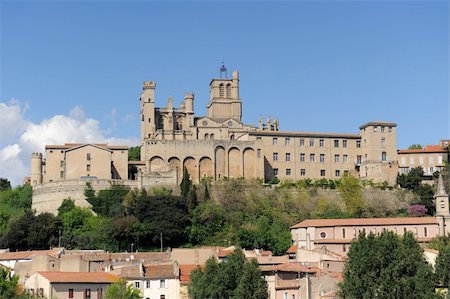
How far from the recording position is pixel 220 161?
288 ft

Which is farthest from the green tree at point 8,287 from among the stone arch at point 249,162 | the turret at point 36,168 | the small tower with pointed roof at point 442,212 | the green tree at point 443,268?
the stone arch at point 249,162

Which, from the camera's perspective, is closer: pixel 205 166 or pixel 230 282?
pixel 230 282

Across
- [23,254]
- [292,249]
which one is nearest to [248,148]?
[292,249]

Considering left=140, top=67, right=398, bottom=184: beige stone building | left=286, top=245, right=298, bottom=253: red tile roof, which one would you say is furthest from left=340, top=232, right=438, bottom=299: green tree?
left=140, top=67, right=398, bottom=184: beige stone building

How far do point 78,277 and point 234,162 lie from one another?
112ft

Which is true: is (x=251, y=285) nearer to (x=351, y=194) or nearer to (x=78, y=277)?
(x=78, y=277)

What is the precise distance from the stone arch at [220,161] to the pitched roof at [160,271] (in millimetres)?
27811

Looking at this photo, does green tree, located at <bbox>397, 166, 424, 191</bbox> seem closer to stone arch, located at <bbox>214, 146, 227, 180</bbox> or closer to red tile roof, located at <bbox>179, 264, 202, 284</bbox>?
stone arch, located at <bbox>214, 146, 227, 180</bbox>

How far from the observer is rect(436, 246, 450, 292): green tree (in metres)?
55.6

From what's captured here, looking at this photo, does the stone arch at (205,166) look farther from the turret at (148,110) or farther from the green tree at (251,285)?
the green tree at (251,285)

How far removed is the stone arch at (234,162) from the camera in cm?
8775

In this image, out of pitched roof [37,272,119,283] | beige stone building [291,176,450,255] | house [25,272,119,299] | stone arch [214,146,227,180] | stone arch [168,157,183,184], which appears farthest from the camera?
stone arch [214,146,227,180]

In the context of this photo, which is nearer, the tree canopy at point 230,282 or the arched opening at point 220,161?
the tree canopy at point 230,282

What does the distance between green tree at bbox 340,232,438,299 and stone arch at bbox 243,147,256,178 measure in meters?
36.6
